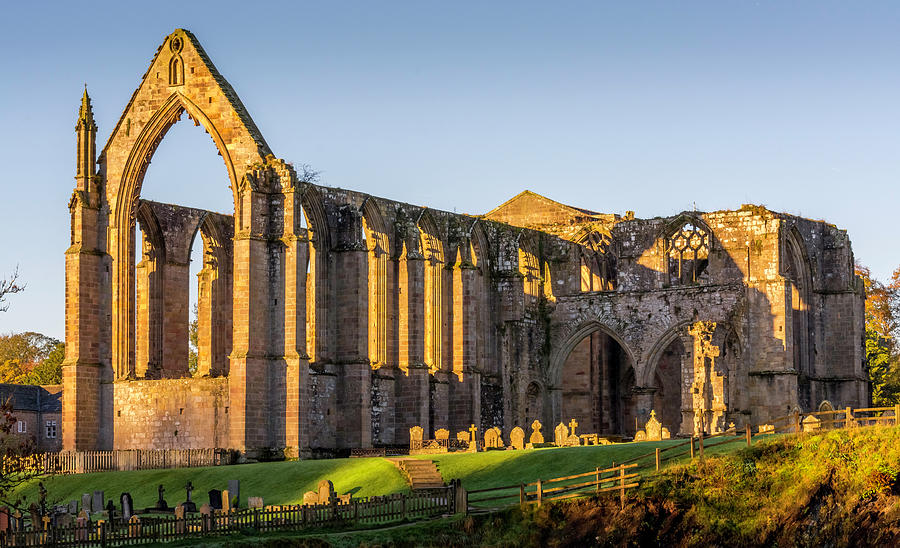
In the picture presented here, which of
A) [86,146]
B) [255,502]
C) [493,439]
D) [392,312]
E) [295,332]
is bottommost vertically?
[255,502]

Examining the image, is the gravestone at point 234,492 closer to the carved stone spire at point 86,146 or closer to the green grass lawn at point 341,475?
the green grass lawn at point 341,475

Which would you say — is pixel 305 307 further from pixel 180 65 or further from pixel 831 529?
pixel 831 529

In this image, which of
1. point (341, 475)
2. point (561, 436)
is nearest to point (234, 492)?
point (341, 475)

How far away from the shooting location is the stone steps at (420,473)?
4739cm

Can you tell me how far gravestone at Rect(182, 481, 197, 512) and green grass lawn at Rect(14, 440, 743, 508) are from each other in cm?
64

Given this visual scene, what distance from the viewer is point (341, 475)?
→ 164 ft

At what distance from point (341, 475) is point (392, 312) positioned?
15.1m

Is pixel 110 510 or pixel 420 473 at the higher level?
pixel 420 473

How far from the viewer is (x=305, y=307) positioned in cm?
5803

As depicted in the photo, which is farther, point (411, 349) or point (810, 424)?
point (411, 349)

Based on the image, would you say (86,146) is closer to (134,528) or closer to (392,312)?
(392,312)

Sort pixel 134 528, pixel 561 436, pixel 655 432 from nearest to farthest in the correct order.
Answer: pixel 134 528 → pixel 655 432 → pixel 561 436

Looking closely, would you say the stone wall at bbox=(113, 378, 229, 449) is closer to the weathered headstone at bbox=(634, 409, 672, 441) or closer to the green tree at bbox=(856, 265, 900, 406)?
the weathered headstone at bbox=(634, 409, 672, 441)

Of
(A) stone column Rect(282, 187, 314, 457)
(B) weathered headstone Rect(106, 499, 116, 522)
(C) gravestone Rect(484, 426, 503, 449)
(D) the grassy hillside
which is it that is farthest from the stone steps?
(C) gravestone Rect(484, 426, 503, 449)
